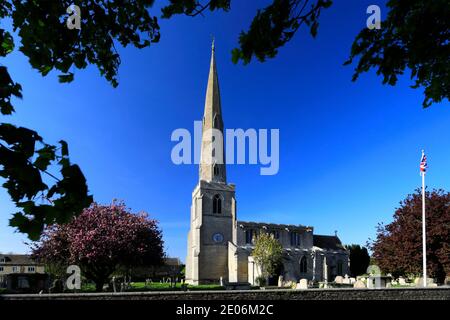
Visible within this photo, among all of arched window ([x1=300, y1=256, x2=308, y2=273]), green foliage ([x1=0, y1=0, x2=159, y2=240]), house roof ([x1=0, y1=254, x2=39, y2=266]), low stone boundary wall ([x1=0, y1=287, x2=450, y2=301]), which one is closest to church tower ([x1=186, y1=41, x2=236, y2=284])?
arched window ([x1=300, y1=256, x2=308, y2=273])

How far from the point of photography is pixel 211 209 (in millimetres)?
57844

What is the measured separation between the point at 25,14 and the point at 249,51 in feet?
8.86

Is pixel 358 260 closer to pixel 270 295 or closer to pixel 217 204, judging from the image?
pixel 217 204

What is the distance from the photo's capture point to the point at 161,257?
103 feet

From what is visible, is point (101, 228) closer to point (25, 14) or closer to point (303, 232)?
point (25, 14)

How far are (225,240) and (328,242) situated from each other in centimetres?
2205

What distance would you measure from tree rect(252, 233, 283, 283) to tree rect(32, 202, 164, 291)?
23645 mm

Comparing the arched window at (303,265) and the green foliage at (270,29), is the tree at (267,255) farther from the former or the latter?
the green foliage at (270,29)

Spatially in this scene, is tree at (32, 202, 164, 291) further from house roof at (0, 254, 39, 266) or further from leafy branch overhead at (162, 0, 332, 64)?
house roof at (0, 254, 39, 266)

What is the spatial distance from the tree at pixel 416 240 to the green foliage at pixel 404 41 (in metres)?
28.7

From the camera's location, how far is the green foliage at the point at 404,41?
4902mm

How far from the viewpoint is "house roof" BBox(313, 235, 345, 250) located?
6656 cm

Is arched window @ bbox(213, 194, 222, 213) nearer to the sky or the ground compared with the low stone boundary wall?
nearer to the sky

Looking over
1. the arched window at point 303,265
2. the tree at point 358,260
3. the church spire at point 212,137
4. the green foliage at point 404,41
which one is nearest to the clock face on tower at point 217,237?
the church spire at point 212,137
